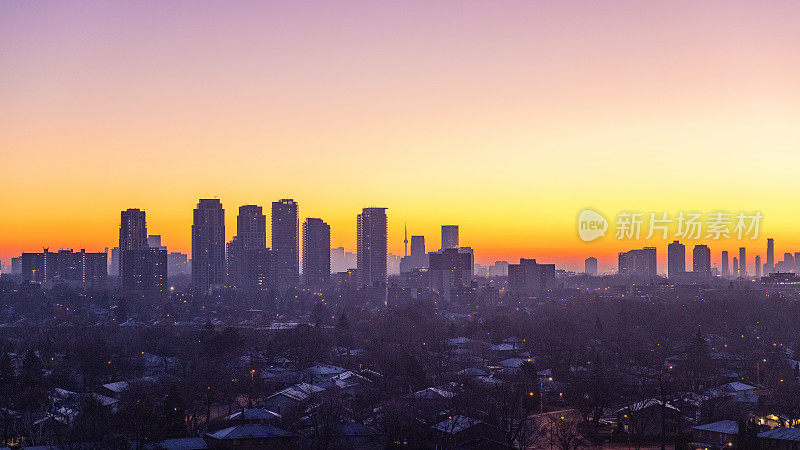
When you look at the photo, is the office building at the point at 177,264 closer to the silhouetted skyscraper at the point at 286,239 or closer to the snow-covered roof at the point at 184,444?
the silhouetted skyscraper at the point at 286,239

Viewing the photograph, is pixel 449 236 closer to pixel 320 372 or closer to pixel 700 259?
pixel 700 259

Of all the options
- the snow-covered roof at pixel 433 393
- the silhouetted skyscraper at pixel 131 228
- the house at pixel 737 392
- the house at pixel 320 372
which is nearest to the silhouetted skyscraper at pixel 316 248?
the silhouetted skyscraper at pixel 131 228

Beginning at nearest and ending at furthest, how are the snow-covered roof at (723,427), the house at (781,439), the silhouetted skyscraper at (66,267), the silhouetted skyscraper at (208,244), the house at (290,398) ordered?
the house at (781,439), the snow-covered roof at (723,427), the house at (290,398), the silhouetted skyscraper at (208,244), the silhouetted skyscraper at (66,267)

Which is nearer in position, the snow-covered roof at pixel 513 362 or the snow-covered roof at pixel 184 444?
the snow-covered roof at pixel 184 444

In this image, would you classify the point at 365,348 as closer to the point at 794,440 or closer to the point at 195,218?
the point at 794,440

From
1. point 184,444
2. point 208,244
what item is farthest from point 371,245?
point 184,444

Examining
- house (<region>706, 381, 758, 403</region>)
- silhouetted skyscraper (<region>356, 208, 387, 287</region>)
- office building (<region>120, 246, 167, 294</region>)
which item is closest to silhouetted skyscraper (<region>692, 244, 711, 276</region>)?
silhouetted skyscraper (<region>356, 208, 387, 287</region>)
